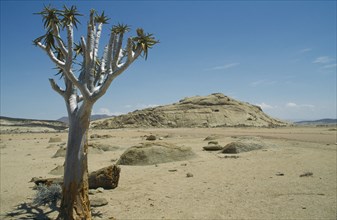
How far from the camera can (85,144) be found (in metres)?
7.61

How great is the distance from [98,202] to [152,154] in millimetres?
7030

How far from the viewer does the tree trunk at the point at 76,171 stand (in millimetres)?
7410

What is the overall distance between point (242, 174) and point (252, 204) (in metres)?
3.90

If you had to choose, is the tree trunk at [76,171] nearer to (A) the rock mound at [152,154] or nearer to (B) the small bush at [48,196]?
(B) the small bush at [48,196]

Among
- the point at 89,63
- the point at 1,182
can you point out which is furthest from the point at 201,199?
the point at 1,182

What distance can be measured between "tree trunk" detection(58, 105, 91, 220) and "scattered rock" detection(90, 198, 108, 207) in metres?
1.57

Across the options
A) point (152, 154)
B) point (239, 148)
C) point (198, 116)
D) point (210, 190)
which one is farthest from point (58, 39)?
point (198, 116)

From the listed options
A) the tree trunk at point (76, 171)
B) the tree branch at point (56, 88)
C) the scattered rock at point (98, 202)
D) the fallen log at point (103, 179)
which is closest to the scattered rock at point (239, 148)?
the fallen log at point (103, 179)

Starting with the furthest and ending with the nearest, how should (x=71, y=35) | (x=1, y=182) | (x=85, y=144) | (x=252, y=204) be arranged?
(x=1, y=182) → (x=252, y=204) → (x=71, y=35) → (x=85, y=144)

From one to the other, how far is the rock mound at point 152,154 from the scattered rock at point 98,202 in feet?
20.8

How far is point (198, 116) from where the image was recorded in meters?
72.6

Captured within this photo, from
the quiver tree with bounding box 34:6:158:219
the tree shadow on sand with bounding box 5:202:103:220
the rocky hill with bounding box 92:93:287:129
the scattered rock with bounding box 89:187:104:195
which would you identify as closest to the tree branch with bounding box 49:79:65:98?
the quiver tree with bounding box 34:6:158:219

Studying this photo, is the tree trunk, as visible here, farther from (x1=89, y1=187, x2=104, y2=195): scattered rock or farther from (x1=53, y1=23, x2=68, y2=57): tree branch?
(x1=89, y1=187, x2=104, y2=195): scattered rock

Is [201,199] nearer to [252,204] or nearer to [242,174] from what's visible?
[252,204]
